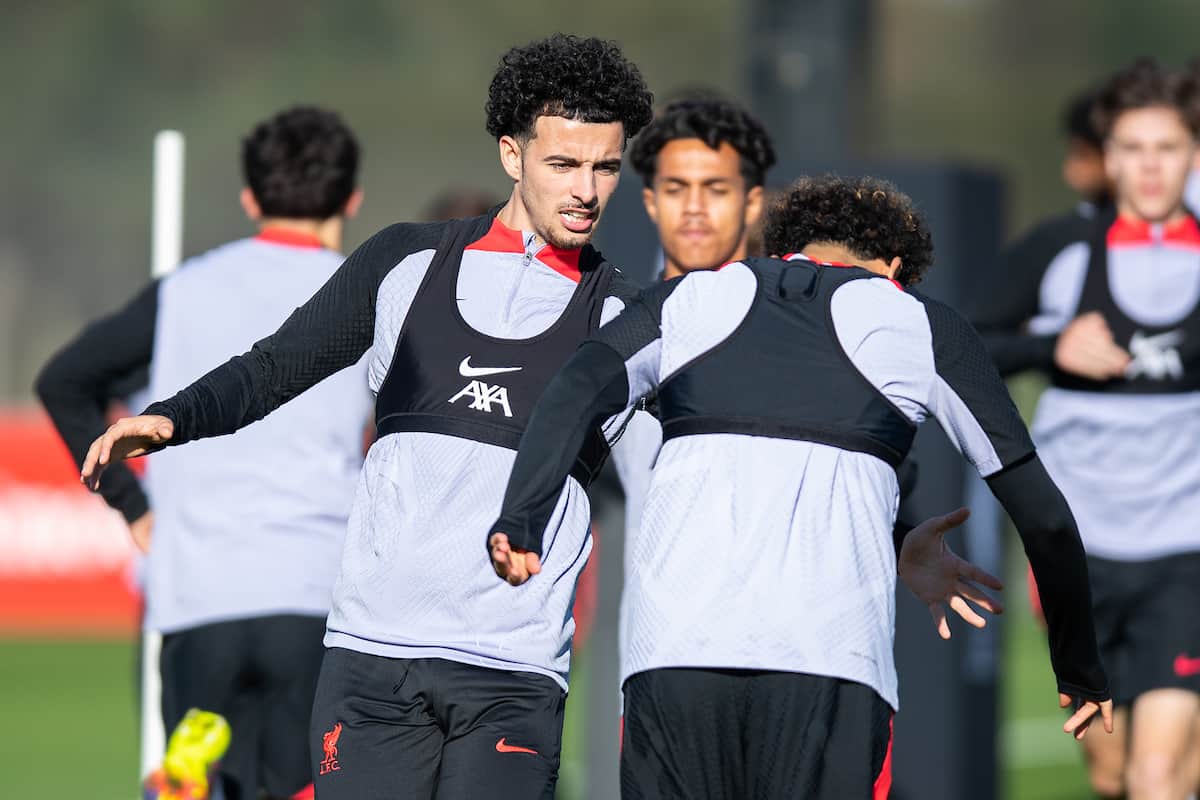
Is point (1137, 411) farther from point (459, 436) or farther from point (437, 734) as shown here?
point (437, 734)

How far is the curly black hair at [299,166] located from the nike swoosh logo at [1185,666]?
120 inches

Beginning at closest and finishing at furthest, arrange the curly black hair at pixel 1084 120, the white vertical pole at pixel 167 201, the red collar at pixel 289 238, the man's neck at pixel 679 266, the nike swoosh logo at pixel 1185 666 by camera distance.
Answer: the man's neck at pixel 679 266 < the red collar at pixel 289 238 < the nike swoosh logo at pixel 1185 666 < the white vertical pole at pixel 167 201 < the curly black hair at pixel 1084 120

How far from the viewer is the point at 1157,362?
6.53 metres

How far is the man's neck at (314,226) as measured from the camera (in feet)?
19.8

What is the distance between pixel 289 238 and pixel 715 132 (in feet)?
4.34

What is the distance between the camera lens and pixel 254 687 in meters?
5.85

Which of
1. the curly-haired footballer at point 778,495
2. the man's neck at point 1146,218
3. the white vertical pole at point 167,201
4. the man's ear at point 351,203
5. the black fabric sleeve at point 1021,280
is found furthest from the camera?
the white vertical pole at point 167,201

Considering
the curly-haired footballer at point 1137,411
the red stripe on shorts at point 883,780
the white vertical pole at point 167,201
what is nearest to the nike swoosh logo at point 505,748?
the red stripe on shorts at point 883,780

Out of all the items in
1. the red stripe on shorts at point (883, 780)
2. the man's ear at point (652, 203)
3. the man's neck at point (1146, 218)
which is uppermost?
the man's ear at point (652, 203)

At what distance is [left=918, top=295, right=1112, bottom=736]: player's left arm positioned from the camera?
4.09m

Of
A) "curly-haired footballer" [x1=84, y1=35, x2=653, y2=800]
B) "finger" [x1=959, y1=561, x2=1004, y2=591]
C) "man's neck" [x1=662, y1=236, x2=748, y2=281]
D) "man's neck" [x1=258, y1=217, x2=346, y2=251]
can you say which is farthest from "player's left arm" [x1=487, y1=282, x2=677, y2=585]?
"man's neck" [x1=258, y1=217, x2=346, y2=251]

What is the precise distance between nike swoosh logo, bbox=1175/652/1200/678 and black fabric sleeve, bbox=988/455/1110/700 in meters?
2.25

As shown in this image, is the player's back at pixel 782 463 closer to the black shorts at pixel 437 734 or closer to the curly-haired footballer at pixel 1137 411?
the black shorts at pixel 437 734

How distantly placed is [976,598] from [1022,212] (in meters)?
33.2
